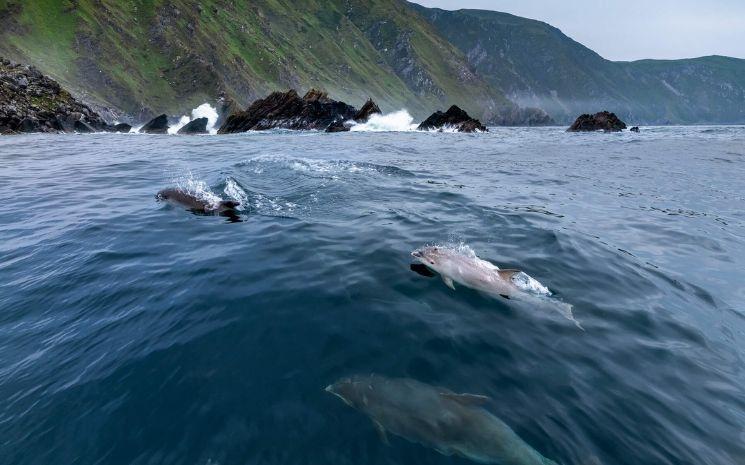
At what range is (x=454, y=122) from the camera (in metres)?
67.8

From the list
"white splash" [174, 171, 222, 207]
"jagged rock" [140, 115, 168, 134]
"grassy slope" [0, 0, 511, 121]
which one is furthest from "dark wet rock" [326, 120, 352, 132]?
"grassy slope" [0, 0, 511, 121]

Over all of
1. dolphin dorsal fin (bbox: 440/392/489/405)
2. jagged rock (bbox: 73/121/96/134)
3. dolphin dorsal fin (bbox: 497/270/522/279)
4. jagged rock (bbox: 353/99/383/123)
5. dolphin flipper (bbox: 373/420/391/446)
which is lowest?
dolphin flipper (bbox: 373/420/391/446)

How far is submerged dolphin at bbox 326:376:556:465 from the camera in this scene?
13.8 feet

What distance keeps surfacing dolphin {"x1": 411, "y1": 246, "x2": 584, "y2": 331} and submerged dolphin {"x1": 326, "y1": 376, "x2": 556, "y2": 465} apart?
3.11 meters

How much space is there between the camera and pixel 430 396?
4.92m

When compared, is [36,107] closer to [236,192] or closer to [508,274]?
[236,192]

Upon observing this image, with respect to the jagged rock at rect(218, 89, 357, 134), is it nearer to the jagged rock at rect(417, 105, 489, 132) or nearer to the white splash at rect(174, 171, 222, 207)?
the jagged rock at rect(417, 105, 489, 132)

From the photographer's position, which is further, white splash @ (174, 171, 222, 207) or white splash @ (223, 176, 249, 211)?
white splash @ (223, 176, 249, 211)

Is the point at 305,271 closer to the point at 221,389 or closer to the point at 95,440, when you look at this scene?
the point at 221,389

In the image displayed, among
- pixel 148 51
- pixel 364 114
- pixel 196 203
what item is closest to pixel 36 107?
pixel 364 114

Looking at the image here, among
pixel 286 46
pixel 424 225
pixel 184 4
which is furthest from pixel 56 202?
pixel 286 46

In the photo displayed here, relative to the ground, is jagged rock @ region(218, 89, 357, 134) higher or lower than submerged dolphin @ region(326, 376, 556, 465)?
higher

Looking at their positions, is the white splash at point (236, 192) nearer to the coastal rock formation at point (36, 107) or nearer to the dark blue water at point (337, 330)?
the dark blue water at point (337, 330)

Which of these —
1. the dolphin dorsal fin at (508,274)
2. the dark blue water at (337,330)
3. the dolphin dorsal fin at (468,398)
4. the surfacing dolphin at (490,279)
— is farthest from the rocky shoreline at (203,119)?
the dolphin dorsal fin at (468,398)
